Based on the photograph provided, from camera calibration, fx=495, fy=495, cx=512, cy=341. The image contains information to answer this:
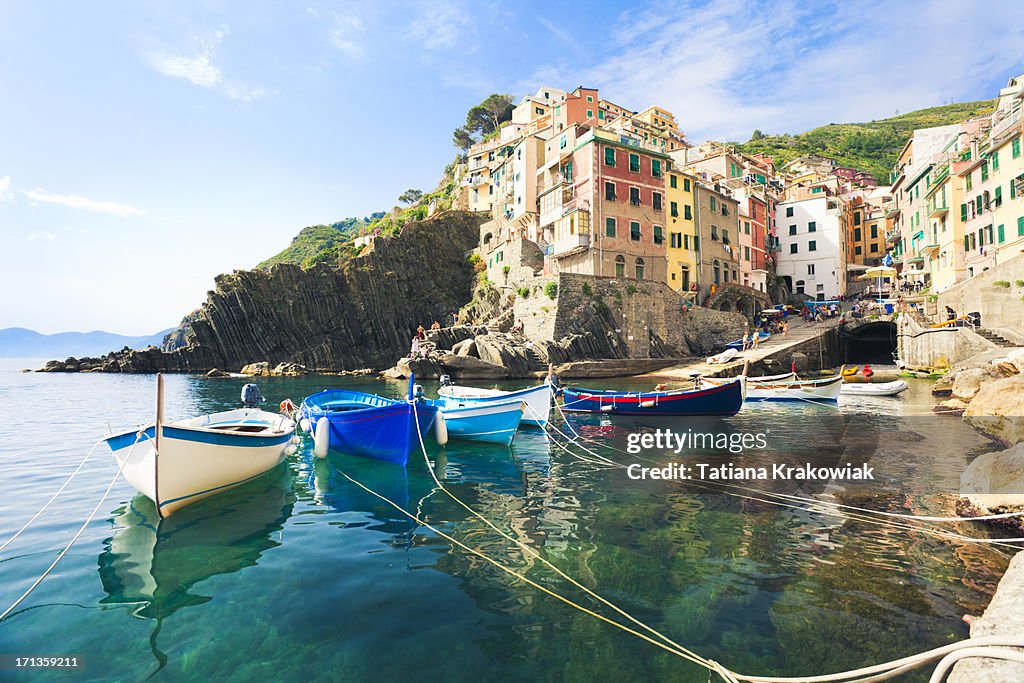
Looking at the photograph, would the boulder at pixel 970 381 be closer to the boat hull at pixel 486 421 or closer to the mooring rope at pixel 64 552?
the boat hull at pixel 486 421

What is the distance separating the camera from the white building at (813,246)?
6047 centimetres

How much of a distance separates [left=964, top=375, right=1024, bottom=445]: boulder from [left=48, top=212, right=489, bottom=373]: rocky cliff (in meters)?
52.2

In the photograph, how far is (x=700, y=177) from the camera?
55375 millimetres

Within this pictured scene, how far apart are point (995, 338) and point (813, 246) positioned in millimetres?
37089

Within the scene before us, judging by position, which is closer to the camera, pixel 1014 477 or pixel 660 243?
pixel 1014 477

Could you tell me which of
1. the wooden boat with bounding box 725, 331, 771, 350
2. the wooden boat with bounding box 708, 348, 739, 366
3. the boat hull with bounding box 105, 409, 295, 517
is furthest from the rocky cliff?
the boat hull with bounding box 105, 409, 295, 517

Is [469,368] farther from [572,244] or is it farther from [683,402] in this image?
[683,402]

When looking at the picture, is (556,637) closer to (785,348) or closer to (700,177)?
(785,348)

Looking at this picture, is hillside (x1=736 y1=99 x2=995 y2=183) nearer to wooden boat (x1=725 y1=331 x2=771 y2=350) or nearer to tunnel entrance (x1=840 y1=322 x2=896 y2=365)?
tunnel entrance (x1=840 y1=322 x2=896 y2=365)

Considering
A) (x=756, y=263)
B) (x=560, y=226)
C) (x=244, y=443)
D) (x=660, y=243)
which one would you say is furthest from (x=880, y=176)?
(x=244, y=443)

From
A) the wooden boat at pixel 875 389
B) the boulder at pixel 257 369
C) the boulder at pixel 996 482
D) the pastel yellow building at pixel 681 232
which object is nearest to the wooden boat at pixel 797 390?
the wooden boat at pixel 875 389

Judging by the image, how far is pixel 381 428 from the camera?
12812mm

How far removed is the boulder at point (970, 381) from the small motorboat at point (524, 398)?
61.5 ft

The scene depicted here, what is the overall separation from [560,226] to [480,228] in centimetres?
2433
